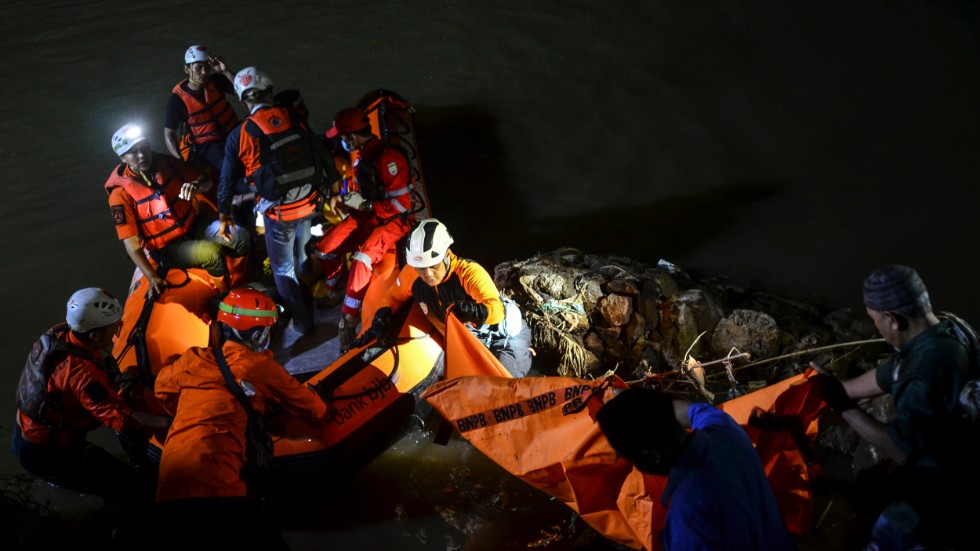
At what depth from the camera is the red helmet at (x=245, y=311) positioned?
467cm

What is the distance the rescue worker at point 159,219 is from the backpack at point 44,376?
1.28 m

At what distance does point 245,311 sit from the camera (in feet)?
15.3

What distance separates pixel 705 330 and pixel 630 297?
55 cm

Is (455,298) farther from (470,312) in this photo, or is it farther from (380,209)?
(380,209)

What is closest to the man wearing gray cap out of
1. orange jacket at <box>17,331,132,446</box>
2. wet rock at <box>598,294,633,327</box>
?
wet rock at <box>598,294,633,327</box>

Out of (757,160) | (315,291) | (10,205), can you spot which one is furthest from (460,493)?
(10,205)

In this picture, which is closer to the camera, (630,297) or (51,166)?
(630,297)

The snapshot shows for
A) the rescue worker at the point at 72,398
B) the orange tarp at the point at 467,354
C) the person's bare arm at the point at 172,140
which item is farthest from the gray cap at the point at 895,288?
the person's bare arm at the point at 172,140

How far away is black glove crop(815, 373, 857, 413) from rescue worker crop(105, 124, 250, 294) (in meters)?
4.16

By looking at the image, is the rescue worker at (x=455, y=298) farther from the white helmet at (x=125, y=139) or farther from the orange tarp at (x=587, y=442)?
the white helmet at (x=125, y=139)

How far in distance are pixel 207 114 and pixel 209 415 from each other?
12.1 feet

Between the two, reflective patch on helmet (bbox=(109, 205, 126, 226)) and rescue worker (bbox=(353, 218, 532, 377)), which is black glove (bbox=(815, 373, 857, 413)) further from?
reflective patch on helmet (bbox=(109, 205, 126, 226))

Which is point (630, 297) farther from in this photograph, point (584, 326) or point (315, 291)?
point (315, 291)

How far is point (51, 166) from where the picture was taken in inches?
330
